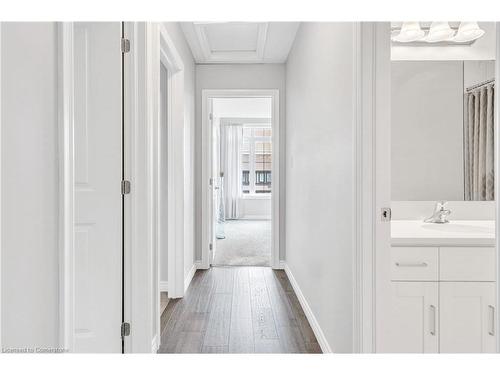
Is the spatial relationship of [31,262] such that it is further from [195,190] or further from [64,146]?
[195,190]

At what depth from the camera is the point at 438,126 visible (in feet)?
7.97

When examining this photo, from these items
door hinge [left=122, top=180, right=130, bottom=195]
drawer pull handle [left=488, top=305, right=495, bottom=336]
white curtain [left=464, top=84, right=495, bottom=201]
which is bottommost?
drawer pull handle [left=488, top=305, right=495, bottom=336]

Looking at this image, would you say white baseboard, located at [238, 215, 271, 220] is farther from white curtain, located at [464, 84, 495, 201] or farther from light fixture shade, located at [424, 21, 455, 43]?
light fixture shade, located at [424, 21, 455, 43]

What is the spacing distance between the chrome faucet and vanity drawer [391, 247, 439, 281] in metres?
0.71

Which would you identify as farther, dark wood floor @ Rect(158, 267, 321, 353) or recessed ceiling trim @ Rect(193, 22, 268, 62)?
recessed ceiling trim @ Rect(193, 22, 268, 62)

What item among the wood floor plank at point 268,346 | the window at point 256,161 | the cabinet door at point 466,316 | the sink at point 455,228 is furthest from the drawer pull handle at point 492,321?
the window at point 256,161

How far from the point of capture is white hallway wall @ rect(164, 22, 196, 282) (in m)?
3.51

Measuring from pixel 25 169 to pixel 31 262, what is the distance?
22 cm

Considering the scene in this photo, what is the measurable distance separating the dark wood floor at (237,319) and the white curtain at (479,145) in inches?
56.5

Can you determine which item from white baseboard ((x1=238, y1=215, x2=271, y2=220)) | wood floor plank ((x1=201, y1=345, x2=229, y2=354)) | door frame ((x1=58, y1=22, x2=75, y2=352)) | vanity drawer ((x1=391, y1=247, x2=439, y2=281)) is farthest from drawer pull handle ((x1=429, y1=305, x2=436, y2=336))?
white baseboard ((x1=238, y1=215, x2=271, y2=220))

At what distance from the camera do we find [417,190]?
2.45 m

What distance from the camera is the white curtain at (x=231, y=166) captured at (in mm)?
8859

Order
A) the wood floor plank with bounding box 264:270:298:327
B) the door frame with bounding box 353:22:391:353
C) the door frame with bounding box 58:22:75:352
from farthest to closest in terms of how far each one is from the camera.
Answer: the wood floor plank with bounding box 264:270:298:327 → the door frame with bounding box 353:22:391:353 → the door frame with bounding box 58:22:75:352

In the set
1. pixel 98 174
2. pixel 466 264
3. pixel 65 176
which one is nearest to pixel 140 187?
pixel 98 174
